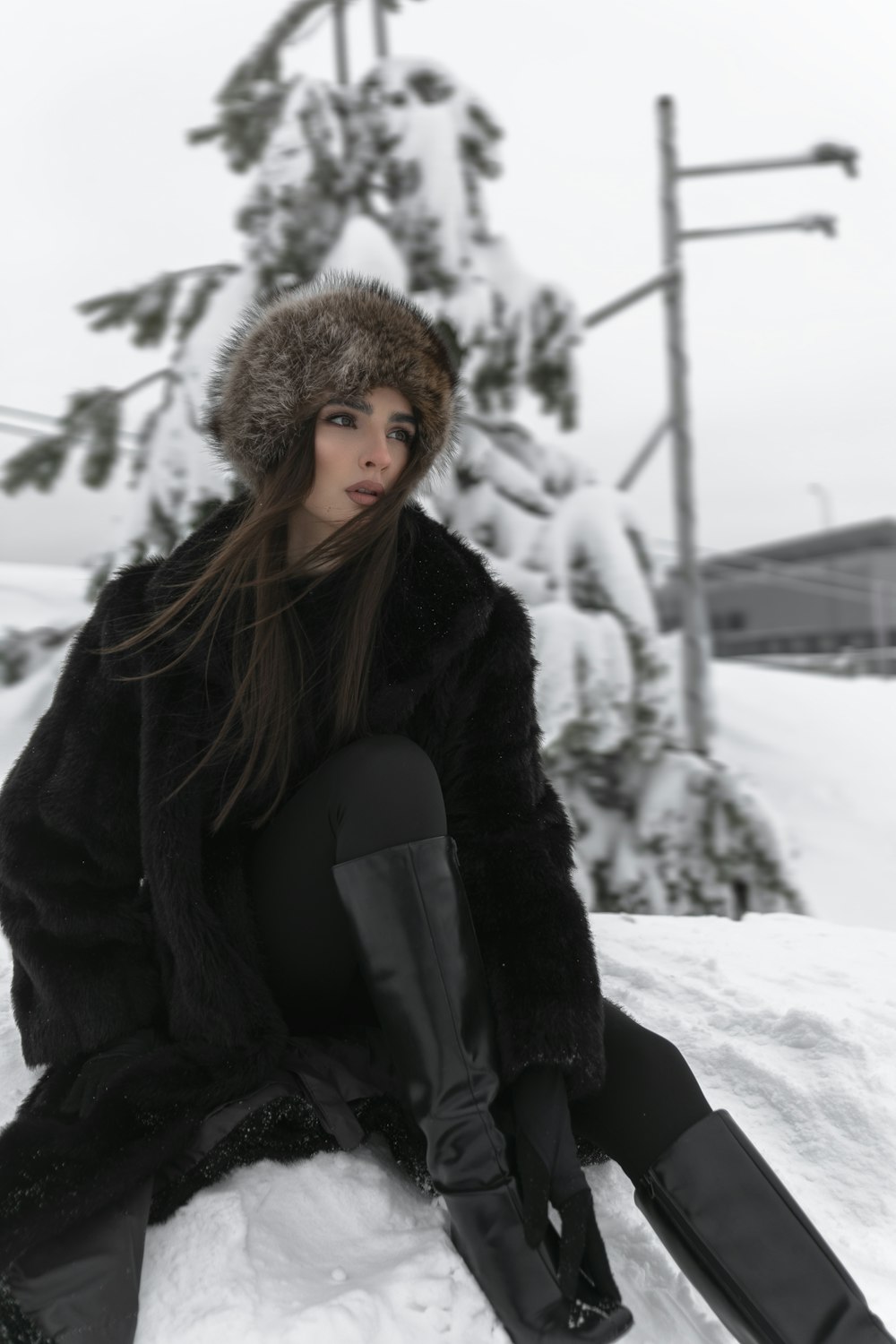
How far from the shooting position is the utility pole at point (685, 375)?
3.72m

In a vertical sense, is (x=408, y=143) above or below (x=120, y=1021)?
above

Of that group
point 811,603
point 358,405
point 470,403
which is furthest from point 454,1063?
point 811,603

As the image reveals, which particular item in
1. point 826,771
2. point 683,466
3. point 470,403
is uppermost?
point 470,403

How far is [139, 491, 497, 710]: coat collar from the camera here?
1.34m

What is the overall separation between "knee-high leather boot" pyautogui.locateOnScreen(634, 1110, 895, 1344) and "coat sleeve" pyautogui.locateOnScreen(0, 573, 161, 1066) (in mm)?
667

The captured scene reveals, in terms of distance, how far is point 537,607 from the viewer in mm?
3133

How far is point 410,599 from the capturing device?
141 cm

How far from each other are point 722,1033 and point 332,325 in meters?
1.30

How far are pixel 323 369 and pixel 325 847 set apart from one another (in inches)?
26.5

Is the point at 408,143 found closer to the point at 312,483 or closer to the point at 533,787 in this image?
the point at 312,483

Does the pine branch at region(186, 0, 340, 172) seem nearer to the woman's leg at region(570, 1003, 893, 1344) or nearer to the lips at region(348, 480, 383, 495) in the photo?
the lips at region(348, 480, 383, 495)

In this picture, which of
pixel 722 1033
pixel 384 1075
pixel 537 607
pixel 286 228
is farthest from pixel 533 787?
pixel 286 228

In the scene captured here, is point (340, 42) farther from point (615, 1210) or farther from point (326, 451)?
point (615, 1210)

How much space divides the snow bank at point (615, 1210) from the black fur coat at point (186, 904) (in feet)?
0.17
